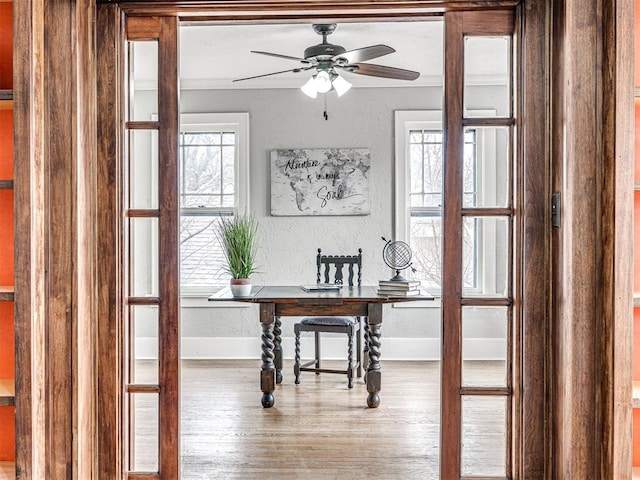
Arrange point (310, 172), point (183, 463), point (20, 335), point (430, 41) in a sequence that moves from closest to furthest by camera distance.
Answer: point (20, 335)
point (183, 463)
point (430, 41)
point (310, 172)

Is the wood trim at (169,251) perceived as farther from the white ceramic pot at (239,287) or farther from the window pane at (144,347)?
the white ceramic pot at (239,287)

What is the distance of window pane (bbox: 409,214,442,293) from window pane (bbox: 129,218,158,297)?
3.33m

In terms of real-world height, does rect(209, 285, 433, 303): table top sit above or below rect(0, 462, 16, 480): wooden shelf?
above

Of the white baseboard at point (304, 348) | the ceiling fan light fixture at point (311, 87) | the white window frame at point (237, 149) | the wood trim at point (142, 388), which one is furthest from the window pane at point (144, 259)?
the white baseboard at point (304, 348)

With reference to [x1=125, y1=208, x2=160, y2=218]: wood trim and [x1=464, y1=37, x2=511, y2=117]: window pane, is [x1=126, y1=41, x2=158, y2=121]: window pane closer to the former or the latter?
[x1=125, y1=208, x2=160, y2=218]: wood trim

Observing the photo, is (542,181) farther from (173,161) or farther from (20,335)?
(20,335)

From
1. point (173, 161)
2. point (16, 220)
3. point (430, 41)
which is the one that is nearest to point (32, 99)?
point (16, 220)

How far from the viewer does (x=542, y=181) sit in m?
2.12

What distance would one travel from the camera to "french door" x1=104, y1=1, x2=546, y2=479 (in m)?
2.19

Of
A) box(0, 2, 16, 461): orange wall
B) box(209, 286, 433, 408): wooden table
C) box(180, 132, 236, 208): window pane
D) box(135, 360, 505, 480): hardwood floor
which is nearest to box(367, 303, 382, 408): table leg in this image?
box(209, 286, 433, 408): wooden table

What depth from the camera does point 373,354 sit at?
384 cm

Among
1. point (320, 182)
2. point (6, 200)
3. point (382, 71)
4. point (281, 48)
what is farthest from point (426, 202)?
point (6, 200)

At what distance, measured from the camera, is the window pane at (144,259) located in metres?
2.27

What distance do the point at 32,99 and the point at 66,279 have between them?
25.4 inches
